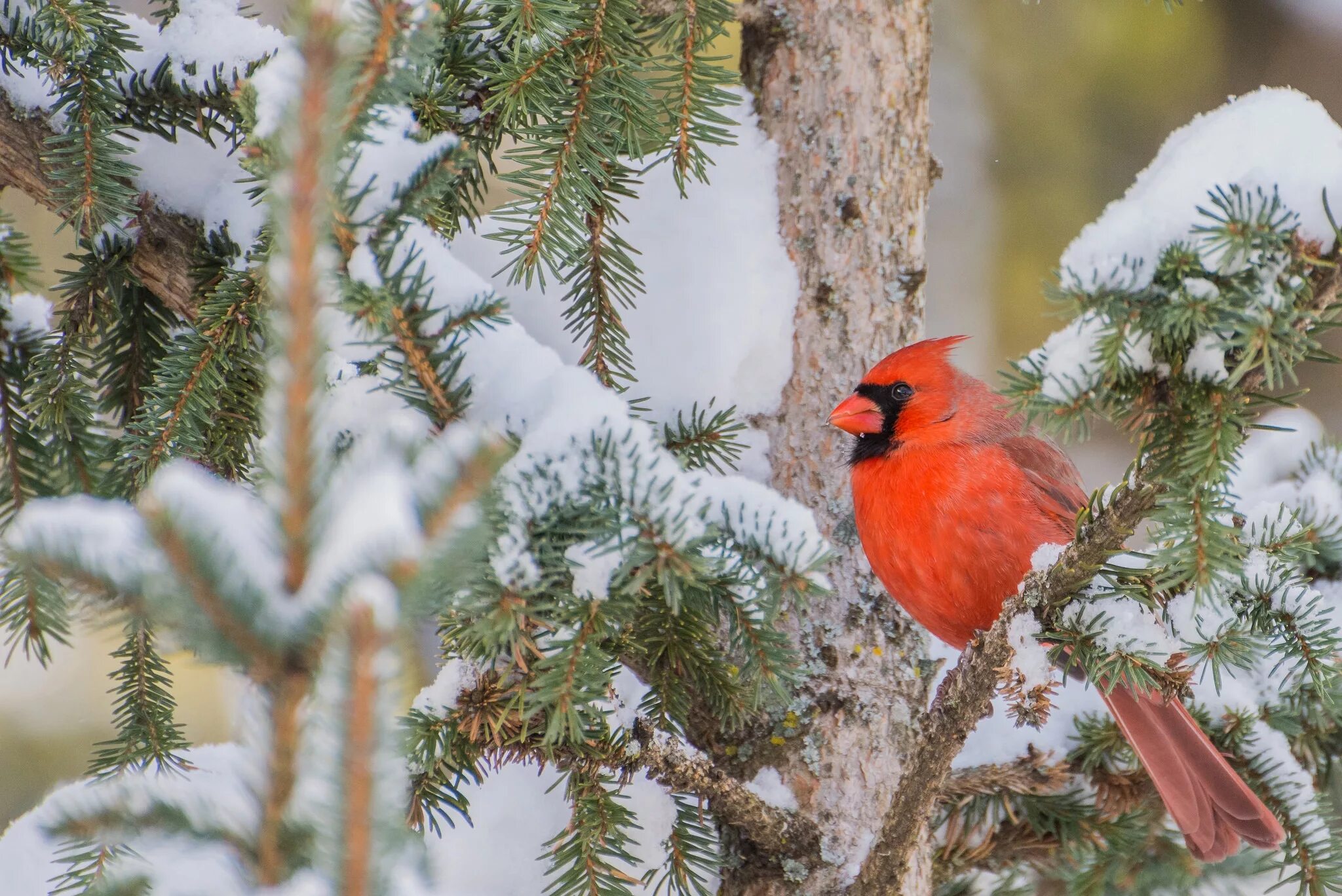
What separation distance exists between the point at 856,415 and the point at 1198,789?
81 centimetres

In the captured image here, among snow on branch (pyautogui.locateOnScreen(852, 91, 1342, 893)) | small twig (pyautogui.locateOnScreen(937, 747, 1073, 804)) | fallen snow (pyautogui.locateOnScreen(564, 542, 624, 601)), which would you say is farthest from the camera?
small twig (pyautogui.locateOnScreen(937, 747, 1073, 804))

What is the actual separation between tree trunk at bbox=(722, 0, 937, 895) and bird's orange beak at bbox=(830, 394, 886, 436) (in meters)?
0.03

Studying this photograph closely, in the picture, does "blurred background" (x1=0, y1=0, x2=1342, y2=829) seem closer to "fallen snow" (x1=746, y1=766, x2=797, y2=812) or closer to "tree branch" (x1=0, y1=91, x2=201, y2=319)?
"tree branch" (x1=0, y1=91, x2=201, y2=319)

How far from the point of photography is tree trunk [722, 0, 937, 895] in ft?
6.51

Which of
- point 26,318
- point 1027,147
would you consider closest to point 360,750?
point 26,318

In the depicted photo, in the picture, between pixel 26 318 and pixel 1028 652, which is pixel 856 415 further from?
pixel 26 318

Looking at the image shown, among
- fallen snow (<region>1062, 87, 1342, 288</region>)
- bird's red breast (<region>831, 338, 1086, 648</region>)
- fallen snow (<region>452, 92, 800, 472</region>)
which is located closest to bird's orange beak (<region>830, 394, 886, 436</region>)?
bird's red breast (<region>831, 338, 1086, 648</region>)

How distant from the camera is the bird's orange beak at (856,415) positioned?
6.43 ft

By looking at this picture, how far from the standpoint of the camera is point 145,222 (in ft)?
5.66

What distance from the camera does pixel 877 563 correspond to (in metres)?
1.91

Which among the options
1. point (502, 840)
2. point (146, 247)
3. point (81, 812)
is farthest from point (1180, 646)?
point (146, 247)

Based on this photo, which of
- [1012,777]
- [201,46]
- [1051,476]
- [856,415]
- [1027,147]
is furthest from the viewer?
[1027,147]

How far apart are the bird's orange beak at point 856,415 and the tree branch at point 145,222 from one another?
1.10m

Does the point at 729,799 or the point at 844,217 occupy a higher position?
the point at 844,217
